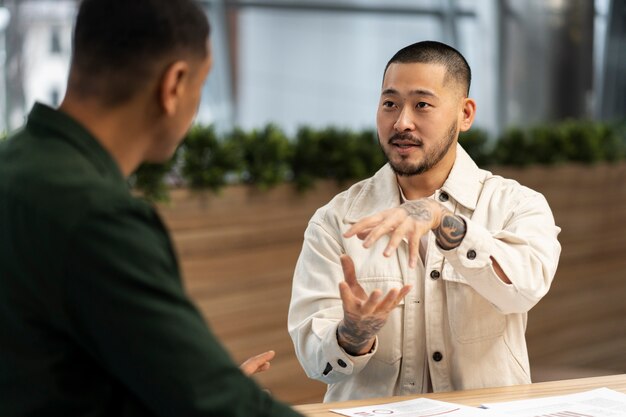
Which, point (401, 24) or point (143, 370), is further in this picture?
point (401, 24)

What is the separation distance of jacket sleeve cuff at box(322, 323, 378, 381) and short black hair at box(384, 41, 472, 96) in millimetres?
735

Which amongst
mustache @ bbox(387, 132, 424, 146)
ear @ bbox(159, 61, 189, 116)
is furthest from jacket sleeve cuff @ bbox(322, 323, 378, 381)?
ear @ bbox(159, 61, 189, 116)

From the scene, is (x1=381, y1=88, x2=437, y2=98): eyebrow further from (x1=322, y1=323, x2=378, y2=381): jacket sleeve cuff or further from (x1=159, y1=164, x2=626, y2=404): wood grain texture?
(x1=159, y1=164, x2=626, y2=404): wood grain texture

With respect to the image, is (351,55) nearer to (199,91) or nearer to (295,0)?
(295,0)

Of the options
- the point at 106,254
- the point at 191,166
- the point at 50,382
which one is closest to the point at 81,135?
the point at 106,254

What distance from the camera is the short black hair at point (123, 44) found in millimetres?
1371

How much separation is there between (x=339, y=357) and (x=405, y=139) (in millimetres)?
595

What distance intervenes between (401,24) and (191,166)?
143 inches

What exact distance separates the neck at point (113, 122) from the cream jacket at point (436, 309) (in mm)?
1072

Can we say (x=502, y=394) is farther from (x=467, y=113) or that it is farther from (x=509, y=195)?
(x=467, y=113)

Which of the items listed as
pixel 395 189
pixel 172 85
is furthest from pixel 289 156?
pixel 172 85

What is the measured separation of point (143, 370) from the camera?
1254 mm

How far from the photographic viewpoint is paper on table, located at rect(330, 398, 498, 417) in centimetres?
208

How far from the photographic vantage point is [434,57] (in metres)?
2.58
